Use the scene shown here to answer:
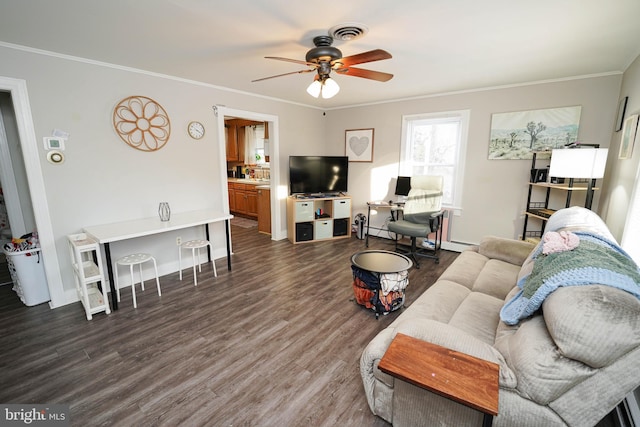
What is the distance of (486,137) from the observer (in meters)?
4.08

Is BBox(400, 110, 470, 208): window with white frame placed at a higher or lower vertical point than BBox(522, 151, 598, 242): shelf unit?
higher

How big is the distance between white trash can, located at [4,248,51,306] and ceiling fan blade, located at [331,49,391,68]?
3.37m

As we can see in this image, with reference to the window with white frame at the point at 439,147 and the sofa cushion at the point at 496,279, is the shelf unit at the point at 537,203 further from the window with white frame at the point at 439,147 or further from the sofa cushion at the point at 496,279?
the sofa cushion at the point at 496,279

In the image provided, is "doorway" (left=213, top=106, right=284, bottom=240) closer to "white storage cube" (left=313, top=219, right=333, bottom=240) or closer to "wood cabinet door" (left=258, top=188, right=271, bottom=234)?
"wood cabinet door" (left=258, top=188, right=271, bottom=234)

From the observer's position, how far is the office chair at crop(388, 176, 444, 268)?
398 cm

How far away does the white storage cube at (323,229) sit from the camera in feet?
16.7

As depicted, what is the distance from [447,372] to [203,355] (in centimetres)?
179

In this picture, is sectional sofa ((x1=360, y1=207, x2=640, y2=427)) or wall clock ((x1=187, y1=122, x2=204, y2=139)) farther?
wall clock ((x1=187, y1=122, x2=204, y2=139))

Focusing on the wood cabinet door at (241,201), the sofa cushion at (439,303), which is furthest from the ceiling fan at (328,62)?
the wood cabinet door at (241,201)

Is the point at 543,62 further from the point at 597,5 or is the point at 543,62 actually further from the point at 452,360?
the point at 452,360

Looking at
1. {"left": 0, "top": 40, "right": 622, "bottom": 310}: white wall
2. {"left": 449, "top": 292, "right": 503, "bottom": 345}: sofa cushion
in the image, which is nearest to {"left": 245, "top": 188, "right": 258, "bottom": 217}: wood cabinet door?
{"left": 0, "top": 40, "right": 622, "bottom": 310}: white wall

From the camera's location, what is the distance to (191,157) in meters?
3.72

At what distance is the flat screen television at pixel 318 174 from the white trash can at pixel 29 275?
3305mm

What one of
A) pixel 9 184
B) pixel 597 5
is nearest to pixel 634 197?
pixel 597 5
